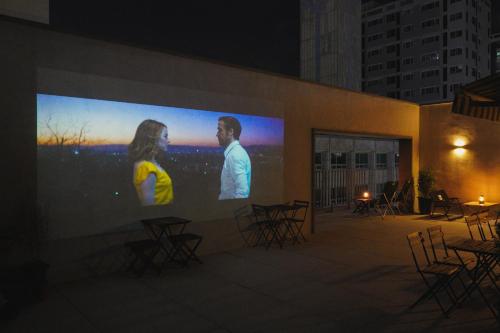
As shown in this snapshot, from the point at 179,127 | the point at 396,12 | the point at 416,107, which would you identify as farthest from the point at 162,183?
the point at 396,12

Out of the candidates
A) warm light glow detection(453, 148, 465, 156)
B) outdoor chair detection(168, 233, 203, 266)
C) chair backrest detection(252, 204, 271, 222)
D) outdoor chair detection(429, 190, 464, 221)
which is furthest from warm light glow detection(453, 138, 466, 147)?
outdoor chair detection(168, 233, 203, 266)

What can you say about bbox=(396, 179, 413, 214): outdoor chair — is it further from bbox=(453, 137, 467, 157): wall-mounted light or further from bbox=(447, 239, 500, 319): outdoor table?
bbox=(447, 239, 500, 319): outdoor table

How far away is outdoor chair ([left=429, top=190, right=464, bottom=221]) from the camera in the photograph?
11300mm

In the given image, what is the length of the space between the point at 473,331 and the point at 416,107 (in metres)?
9.82

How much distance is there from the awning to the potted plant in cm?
590

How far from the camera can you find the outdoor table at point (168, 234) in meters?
5.79

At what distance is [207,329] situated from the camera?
385cm

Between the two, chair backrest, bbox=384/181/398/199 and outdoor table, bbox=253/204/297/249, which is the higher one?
chair backrest, bbox=384/181/398/199

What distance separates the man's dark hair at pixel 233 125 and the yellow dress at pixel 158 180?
1.54m

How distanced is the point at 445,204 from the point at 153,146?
8854mm

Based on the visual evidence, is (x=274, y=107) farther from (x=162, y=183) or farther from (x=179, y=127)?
(x=162, y=183)

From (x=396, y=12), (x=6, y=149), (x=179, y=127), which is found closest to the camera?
(x=6, y=149)

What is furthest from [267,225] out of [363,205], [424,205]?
[424,205]

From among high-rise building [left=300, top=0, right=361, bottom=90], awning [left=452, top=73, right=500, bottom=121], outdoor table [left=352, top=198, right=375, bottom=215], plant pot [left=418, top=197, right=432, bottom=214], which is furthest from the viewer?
high-rise building [left=300, top=0, right=361, bottom=90]
